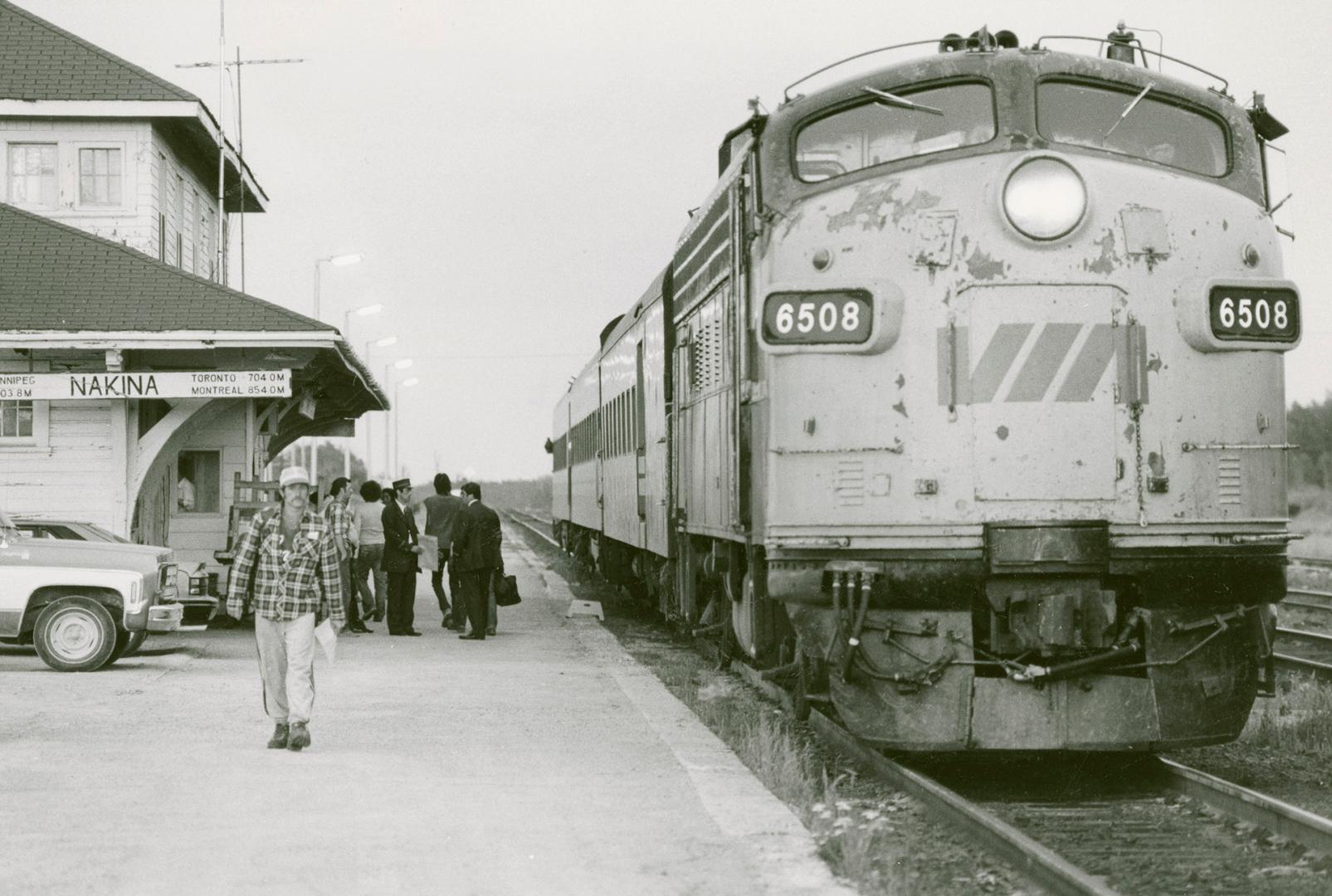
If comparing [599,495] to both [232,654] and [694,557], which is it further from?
[694,557]

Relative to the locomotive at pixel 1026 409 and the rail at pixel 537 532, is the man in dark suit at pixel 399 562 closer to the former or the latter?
the locomotive at pixel 1026 409

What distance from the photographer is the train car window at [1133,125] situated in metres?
8.80

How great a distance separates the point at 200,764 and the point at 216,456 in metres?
13.8

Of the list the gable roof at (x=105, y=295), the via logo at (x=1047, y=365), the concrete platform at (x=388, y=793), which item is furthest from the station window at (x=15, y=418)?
the via logo at (x=1047, y=365)

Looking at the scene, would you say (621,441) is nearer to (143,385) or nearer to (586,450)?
(143,385)

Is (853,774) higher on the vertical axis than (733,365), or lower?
lower

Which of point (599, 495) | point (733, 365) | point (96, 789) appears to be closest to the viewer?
point (96, 789)

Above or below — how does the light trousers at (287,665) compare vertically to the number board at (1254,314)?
below

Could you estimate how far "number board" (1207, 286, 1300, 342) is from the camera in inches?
335

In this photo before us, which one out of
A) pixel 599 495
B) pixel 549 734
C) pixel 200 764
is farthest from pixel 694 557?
pixel 599 495

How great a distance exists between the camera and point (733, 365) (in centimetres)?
1002

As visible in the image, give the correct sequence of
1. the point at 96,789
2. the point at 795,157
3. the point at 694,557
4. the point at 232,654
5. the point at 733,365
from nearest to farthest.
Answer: the point at 96,789
the point at 795,157
the point at 733,365
the point at 694,557
the point at 232,654

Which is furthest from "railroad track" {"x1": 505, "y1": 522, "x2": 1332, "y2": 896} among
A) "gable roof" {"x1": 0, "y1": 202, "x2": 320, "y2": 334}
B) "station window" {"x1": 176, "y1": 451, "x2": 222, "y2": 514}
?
"station window" {"x1": 176, "y1": 451, "x2": 222, "y2": 514}

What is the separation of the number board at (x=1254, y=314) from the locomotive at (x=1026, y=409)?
2cm
